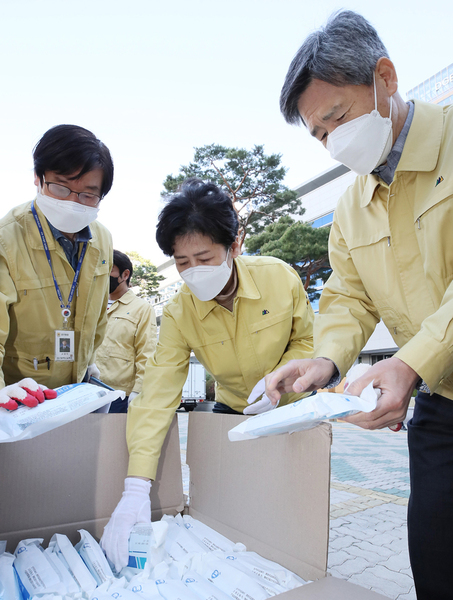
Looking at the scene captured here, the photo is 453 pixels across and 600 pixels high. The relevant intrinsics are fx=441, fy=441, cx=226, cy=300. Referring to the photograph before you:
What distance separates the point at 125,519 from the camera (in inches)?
55.4

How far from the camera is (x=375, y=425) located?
35.1 inches

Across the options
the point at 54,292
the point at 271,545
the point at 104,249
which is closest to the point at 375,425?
the point at 271,545

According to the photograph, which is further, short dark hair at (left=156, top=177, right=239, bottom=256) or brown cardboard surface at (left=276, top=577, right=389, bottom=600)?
short dark hair at (left=156, top=177, right=239, bottom=256)

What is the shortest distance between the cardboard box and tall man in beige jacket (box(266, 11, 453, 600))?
227mm

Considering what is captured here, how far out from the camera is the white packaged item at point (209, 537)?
4.46 ft

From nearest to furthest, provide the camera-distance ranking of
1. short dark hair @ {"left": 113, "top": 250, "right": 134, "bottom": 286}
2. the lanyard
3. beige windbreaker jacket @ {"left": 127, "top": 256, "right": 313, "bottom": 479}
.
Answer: the lanyard < beige windbreaker jacket @ {"left": 127, "top": 256, "right": 313, "bottom": 479} < short dark hair @ {"left": 113, "top": 250, "right": 134, "bottom": 286}

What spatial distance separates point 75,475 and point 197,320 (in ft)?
2.46

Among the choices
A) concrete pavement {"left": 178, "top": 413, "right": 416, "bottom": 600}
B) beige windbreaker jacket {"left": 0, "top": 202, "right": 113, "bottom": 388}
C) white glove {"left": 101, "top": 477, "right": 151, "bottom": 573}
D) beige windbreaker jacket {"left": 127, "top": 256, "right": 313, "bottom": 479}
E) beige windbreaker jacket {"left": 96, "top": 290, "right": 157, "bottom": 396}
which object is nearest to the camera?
white glove {"left": 101, "top": 477, "right": 151, "bottom": 573}

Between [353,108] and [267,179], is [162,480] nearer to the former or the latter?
[353,108]

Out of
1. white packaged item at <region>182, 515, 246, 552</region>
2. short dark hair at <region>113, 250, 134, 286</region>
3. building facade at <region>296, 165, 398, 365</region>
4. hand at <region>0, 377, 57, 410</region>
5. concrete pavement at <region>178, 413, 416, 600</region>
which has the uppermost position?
building facade at <region>296, 165, 398, 365</region>

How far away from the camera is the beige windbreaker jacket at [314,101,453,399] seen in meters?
0.97

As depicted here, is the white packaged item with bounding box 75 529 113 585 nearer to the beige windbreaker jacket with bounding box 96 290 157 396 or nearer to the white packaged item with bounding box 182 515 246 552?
the white packaged item with bounding box 182 515 246 552

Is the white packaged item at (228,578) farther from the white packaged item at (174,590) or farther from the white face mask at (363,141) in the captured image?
the white face mask at (363,141)

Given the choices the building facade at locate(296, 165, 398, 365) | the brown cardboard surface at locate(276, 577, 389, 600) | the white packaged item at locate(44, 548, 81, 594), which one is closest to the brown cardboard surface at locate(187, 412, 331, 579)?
the brown cardboard surface at locate(276, 577, 389, 600)
